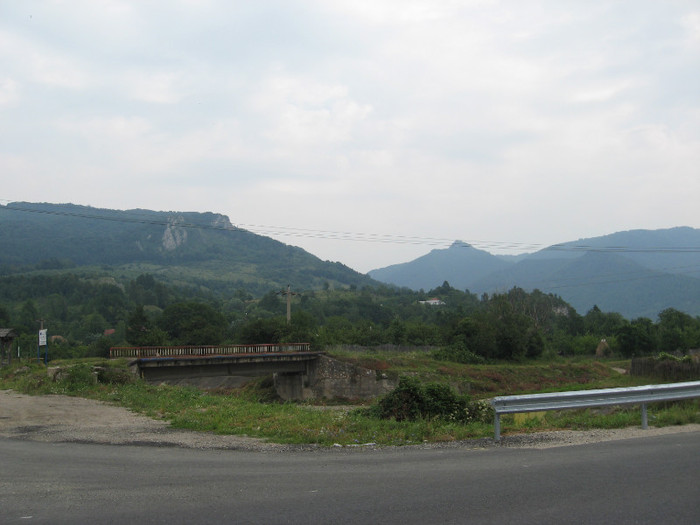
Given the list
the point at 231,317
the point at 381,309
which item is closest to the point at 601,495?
the point at 231,317

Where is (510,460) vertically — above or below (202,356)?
above

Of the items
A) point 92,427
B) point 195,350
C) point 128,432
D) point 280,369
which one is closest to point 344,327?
point 280,369

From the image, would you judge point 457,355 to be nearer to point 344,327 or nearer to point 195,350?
point 195,350

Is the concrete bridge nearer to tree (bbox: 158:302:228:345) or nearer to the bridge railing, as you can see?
the bridge railing

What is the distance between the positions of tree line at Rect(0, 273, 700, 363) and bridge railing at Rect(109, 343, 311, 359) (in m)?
5.88

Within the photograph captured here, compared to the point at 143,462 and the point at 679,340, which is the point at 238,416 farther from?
the point at 679,340

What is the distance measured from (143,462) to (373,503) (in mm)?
4788

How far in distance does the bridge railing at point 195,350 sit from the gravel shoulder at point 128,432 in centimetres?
2137

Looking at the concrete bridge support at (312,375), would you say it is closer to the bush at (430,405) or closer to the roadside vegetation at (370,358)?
the roadside vegetation at (370,358)

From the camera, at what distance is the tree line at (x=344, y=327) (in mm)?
72562

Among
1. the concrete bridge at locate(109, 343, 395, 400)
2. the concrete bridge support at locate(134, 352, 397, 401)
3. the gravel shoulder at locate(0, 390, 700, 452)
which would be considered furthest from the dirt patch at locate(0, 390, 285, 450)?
the concrete bridge support at locate(134, 352, 397, 401)

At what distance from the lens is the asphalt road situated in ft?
21.1

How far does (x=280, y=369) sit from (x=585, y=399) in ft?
139

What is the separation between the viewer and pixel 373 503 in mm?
6848
